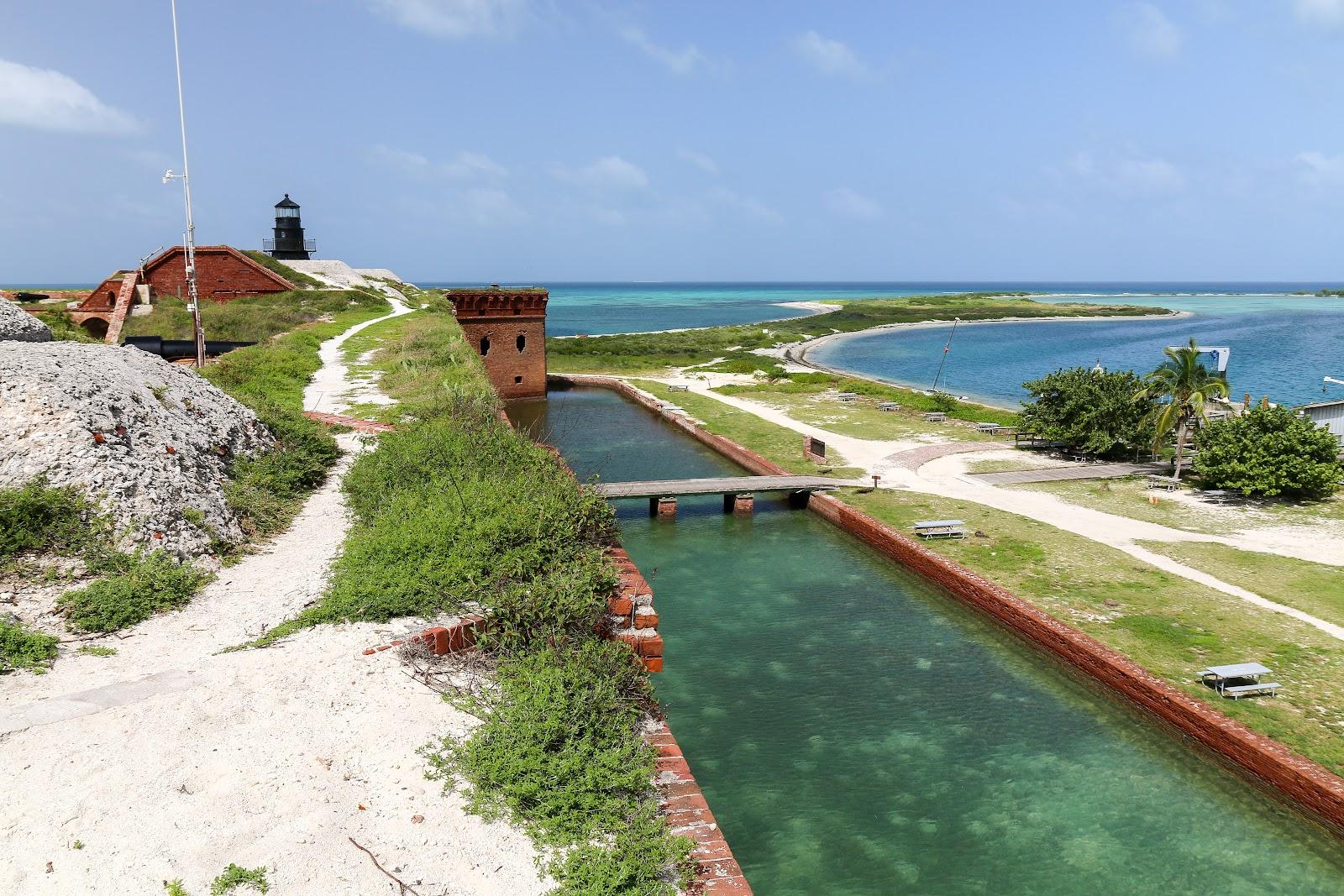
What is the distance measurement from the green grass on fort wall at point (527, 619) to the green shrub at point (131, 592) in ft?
4.79

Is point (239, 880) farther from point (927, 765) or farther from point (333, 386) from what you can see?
point (333, 386)

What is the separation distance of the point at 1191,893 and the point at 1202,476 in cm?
1471

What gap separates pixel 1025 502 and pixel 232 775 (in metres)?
17.2

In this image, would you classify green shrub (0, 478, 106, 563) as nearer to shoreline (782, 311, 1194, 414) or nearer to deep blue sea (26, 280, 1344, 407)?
shoreline (782, 311, 1194, 414)

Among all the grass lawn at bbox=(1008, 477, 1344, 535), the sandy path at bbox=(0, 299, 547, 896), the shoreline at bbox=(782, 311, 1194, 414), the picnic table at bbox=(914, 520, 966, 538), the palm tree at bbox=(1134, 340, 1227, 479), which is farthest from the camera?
the shoreline at bbox=(782, 311, 1194, 414)

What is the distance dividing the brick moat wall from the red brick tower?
23.9 meters

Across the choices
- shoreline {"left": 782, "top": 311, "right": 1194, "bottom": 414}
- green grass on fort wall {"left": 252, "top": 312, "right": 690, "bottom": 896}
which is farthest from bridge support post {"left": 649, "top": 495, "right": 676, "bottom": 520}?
shoreline {"left": 782, "top": 311, "right": 1194, "bottom": 414}

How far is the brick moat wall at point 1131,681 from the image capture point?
8594mm

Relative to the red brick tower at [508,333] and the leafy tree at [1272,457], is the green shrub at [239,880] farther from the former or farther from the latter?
the red brick tower at [508,333]

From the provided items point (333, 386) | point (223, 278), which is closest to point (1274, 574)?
point (333, 386)

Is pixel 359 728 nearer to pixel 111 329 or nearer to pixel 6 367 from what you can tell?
pixel 6 367

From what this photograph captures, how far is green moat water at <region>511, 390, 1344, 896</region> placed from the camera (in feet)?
26.3

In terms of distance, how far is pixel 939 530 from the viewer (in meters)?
16.6

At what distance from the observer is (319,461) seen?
1419cm
